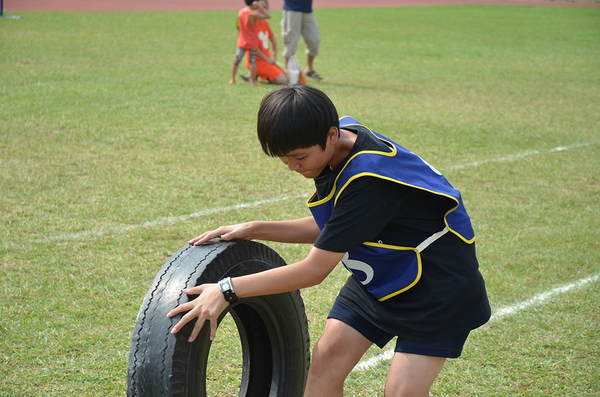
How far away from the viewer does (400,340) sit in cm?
230

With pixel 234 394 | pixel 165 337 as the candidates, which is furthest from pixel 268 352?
pixel 165 337

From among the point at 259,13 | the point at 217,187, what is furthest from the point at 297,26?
the point at 217,187

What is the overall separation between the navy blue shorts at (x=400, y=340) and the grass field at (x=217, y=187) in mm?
733

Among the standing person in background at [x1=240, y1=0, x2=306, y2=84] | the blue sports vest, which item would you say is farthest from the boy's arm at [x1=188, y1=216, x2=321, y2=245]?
the standing person in background at [x1=240, y1=0, x2=306, y2=84]

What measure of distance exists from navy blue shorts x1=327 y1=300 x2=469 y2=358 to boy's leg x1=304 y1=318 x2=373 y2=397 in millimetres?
26

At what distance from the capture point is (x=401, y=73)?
12.7 m

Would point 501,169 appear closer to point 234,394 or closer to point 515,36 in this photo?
point 234,394

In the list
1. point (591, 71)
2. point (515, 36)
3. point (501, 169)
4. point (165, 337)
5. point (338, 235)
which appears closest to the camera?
point (338, 235)

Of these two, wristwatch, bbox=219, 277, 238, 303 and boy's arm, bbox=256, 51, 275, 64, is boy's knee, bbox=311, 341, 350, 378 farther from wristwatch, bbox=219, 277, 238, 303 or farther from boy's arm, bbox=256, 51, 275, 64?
boy's arm, bbox=256, 51, 275, 64

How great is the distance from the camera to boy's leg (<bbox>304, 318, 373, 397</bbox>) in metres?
2.37

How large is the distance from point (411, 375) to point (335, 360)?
1.02 ft

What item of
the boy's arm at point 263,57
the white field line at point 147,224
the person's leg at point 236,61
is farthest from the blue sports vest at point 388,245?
the boy's arm at point 263,57

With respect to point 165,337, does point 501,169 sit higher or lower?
lower

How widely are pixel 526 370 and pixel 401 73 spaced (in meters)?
10.2
